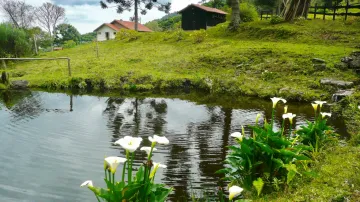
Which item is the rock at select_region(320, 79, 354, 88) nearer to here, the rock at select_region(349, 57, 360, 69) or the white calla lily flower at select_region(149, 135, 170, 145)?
the rock at select_region(349, 57, 360, 69)

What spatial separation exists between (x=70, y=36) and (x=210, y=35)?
5487 cm

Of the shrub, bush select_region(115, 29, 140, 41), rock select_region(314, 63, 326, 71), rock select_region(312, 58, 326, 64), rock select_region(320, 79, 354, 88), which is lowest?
the shrub

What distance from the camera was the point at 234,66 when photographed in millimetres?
15844

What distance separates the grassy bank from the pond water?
172 centimetres

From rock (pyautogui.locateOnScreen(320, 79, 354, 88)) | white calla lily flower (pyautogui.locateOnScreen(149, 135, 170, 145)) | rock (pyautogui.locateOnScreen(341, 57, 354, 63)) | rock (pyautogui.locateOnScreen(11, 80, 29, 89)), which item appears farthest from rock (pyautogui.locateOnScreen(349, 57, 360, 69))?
rock (pyautogui.locateOnScreen(11, 80, 29, 89))

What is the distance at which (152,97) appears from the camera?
42.8 feet

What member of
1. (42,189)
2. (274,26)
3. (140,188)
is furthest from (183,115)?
(274,26)

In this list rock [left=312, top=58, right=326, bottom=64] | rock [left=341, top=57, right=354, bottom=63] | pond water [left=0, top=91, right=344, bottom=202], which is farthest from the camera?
rock [left=312, top=58, right=326, bottom=64]

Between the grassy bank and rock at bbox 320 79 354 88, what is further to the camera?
the grassy bank

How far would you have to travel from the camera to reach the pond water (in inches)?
196

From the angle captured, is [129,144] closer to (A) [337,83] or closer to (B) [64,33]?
(A) [337,83]

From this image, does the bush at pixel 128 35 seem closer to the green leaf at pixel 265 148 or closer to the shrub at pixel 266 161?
the shrub at pixel 266 161

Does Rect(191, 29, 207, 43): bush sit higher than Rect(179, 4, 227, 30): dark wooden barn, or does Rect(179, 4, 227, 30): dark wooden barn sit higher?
Rect(179, 4, 227, 30): dark wooden barn

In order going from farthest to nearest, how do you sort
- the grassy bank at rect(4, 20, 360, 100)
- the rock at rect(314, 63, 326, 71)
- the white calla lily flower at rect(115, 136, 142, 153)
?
the rock at rect(314, 63, 326, 71)
the grassy bank at rect(4, 20, 360, 100)
the white calla lily flower at rect(115, 136, 142, 153)
